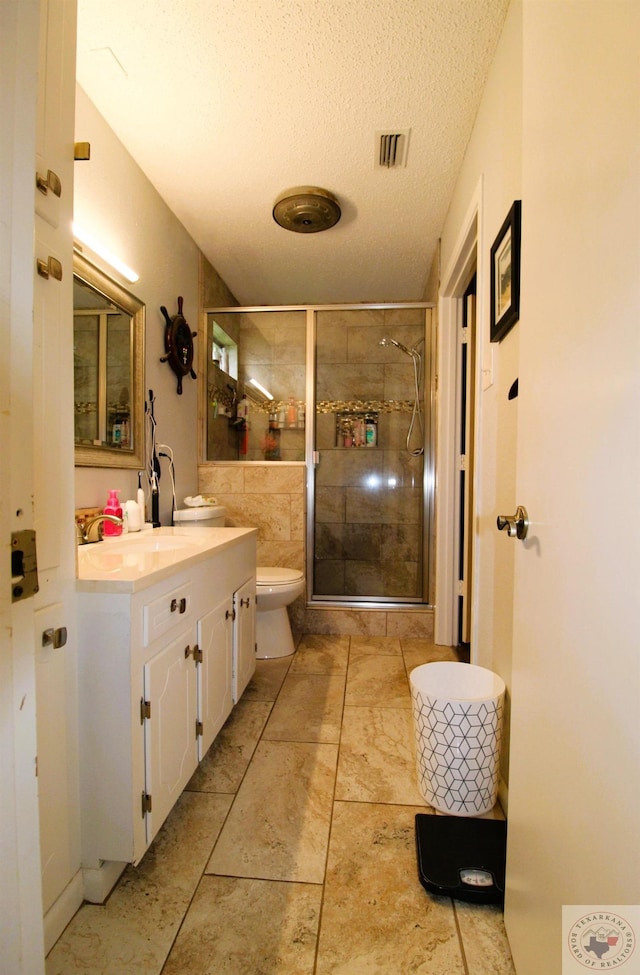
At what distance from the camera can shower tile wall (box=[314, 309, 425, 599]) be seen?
325 centimetres

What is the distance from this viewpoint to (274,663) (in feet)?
7.92

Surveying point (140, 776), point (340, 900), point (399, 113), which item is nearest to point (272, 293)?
point (399, 113)

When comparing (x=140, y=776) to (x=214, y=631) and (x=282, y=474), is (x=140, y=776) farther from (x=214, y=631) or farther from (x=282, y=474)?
(x=282, y=474)

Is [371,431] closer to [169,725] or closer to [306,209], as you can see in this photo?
[306,209]

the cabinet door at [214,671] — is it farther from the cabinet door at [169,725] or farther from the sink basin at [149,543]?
the sink basin at [149,543]

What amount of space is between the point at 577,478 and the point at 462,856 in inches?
43.3

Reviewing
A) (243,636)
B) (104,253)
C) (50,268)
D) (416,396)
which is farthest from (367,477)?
(50,268)

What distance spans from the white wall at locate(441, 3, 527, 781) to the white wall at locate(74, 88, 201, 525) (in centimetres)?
151

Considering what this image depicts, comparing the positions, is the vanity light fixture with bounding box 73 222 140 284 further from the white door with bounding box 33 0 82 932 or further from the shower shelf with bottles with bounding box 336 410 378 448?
the shower shelf with bottles with bounding box 336 410 378 448

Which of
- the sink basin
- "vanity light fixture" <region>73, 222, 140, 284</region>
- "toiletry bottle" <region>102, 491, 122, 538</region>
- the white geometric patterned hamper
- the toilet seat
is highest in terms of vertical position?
"vanity light fixture" <region>73, 222, 140, 284</region>

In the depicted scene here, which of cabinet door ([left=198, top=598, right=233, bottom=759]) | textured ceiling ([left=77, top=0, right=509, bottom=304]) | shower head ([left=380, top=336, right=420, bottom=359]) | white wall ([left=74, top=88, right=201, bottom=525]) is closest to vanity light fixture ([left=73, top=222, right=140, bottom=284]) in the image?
white wall ([left=74, top=88, right=201, bottom=525])

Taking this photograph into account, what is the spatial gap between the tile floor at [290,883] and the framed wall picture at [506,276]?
5.03ft

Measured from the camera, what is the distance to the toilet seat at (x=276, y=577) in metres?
2.36

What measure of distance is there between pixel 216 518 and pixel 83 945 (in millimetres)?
1840
